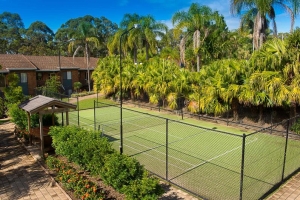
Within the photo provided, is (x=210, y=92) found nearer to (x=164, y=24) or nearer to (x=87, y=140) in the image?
(x=87, y=140)

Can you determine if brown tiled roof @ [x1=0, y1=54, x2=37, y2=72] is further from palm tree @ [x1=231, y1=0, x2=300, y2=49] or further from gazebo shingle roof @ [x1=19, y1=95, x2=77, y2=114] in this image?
palm tree @ [x1=231, y1=0, x2=300, y2=49]

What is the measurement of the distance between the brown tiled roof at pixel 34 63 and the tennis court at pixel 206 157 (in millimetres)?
17320

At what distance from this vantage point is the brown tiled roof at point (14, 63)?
1067 inches

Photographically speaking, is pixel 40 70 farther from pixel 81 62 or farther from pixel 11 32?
pixel 11 32

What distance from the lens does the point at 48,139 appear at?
10844 millimetres

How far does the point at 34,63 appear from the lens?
31.1 metres

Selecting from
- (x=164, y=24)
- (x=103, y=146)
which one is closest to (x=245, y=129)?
(x=103, y=146)

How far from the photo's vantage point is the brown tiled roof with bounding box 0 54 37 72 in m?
27.1

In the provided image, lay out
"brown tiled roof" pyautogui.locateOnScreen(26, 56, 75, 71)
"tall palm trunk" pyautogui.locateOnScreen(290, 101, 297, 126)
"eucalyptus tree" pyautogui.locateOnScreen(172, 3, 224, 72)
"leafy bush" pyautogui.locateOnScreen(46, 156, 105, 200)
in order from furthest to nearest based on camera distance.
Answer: "brown tiled roof" pyautogui.locateOnScreen(26, 56, 75, 71) < "eucalyptus tree" pyautogui.locateOnScreen(172, 3, 224, 72) < "tall palm trunk" pyautogui.locateOnScreen(290, 101, 297, 126) < "leafy bush" pyautogui.locateOnScreen(46, 156, 105, 200)

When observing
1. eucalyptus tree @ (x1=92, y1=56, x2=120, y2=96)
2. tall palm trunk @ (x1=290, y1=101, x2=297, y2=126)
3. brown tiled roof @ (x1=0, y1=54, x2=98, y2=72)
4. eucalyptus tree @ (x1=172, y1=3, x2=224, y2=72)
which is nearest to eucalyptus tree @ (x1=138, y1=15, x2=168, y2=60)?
eucalyptus tree @ (x1=92, y1=56, x2=120, y2=96)

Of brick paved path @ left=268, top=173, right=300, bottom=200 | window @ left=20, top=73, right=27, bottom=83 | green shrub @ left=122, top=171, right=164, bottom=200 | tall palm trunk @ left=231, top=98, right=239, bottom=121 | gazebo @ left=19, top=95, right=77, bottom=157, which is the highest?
window @ left=20, top=73, right=27, bottom=83

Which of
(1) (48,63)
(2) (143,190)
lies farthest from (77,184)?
(1) (48,63)

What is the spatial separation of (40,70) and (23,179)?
975 inches

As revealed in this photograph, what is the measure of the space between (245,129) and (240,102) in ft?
5.41
